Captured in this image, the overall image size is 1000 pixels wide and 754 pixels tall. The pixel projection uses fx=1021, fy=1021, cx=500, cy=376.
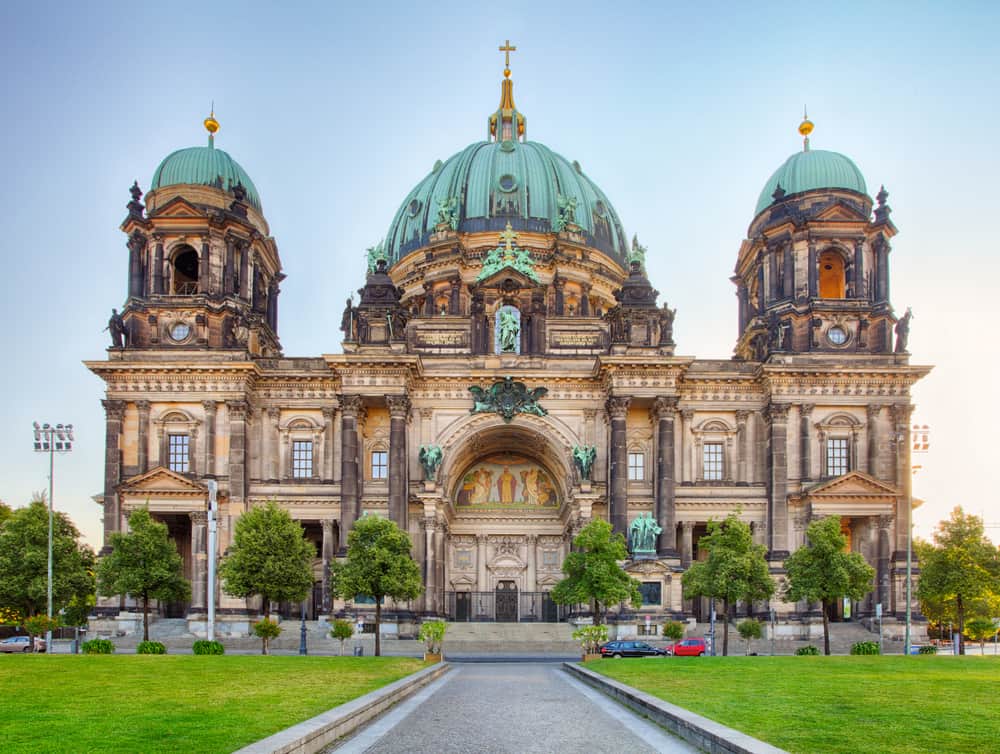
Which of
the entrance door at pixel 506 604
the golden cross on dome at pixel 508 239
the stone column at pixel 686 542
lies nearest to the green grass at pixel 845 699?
the stone column at pixel 686 542

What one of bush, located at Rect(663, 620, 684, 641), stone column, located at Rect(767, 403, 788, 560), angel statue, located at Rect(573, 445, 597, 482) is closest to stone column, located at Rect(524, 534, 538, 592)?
angel statue, located at Rect(573, 445, 597, 482)

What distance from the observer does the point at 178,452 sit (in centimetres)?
6125

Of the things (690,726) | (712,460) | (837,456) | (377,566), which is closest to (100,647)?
(377,566)

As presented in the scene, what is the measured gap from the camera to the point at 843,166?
6594 centimetres

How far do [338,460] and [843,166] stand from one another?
3733 centimetres

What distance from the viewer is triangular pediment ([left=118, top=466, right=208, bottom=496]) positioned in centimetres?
5891

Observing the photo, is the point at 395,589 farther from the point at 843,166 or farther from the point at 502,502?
the point at 843,166

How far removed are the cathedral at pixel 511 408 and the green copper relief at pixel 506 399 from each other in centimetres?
14

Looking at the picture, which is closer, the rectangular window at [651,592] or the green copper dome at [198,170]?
the rectangular window at [651,592]

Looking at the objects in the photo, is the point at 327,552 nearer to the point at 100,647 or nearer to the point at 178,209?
the point at 100,647

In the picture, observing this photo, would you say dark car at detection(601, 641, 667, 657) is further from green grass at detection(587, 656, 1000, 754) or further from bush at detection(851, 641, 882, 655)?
green grass at detection(587, 656, 1000, 754)

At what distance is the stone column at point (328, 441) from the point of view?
62812mm

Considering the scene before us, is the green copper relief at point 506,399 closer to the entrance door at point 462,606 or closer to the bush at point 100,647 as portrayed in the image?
the entrance door at point 462,606

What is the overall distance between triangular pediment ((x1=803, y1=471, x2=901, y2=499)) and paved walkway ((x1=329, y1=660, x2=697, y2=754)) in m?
34.3
